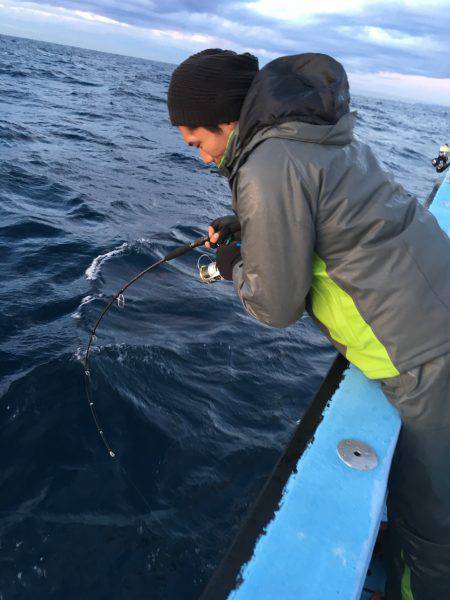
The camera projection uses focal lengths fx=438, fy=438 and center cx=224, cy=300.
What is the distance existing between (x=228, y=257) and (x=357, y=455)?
1.08m

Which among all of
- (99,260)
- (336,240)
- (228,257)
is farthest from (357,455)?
(99,260)

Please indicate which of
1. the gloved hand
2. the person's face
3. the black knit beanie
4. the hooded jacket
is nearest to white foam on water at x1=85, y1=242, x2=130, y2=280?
the gloved hand

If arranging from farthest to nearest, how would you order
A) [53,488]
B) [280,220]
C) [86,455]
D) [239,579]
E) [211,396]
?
[211,396] < [86,455] < [53,488] < [280,220] < [239,579]

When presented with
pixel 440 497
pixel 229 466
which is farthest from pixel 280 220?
pixel 229 466

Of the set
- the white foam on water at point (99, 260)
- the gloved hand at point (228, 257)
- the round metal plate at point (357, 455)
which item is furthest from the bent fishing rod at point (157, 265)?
the white foam on water at point (99, 260)

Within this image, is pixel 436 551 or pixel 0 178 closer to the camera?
pixel 436 551

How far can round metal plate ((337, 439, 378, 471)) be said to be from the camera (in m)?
1.74

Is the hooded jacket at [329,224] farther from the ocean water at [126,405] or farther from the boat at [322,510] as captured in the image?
the ocean water at [126,405]

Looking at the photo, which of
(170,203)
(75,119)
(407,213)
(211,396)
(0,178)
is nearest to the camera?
(407,213)

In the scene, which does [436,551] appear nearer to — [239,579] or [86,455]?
[239,579]

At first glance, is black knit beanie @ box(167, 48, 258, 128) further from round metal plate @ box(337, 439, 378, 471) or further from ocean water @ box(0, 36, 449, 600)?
ocean water @ box(0, 36, 449, 600)

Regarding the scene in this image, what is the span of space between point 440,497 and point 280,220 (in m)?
1.40

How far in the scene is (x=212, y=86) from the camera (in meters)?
Result: 1.80

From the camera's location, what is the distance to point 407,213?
5.75 ft
